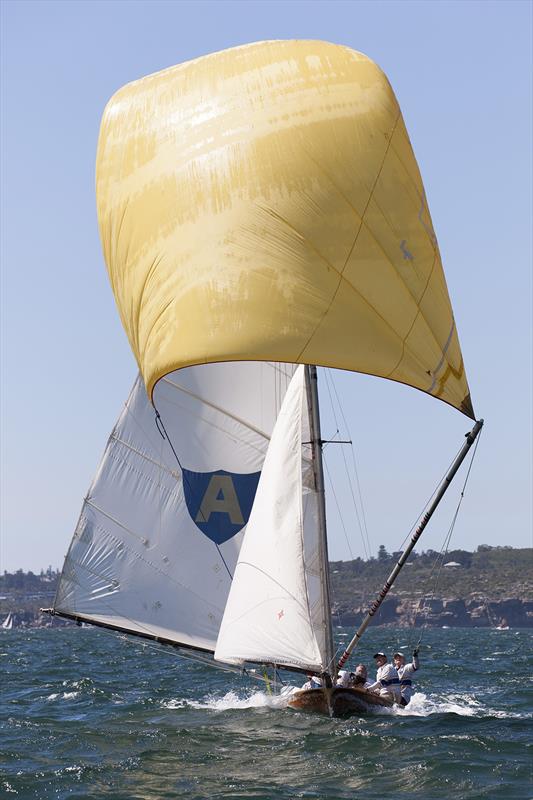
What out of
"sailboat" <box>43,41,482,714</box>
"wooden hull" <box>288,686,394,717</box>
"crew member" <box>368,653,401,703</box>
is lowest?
"wooden hull" <box>288,686,394,717</box>

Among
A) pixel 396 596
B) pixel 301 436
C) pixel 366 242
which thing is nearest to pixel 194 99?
pixel 366 242

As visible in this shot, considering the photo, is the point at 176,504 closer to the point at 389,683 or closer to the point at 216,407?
the point at 216,407

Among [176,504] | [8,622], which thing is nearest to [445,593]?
[8,622]

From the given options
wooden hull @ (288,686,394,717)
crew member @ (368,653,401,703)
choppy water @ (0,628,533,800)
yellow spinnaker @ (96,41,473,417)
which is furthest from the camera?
crew member @ (368,653,401,703)

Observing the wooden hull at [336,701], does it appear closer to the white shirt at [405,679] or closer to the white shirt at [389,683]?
the white shirt at [389,683]

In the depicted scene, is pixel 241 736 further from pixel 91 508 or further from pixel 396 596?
pixel 396 596

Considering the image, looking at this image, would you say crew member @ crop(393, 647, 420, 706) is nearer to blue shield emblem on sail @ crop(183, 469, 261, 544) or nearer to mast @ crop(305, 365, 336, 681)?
mast @ crop(305, 365, 336, 681)

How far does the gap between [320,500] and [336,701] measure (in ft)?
11.5

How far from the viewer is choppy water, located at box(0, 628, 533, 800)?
53.9 ft

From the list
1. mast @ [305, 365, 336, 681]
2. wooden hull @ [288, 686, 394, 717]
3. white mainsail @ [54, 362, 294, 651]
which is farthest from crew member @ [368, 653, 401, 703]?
white mainsail @ [54, 362, 294, 651]

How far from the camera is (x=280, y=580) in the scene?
20.7m

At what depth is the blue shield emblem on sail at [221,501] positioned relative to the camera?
79.9 feet

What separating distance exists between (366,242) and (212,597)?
889 cm

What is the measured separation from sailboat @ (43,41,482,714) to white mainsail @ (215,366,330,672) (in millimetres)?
30
